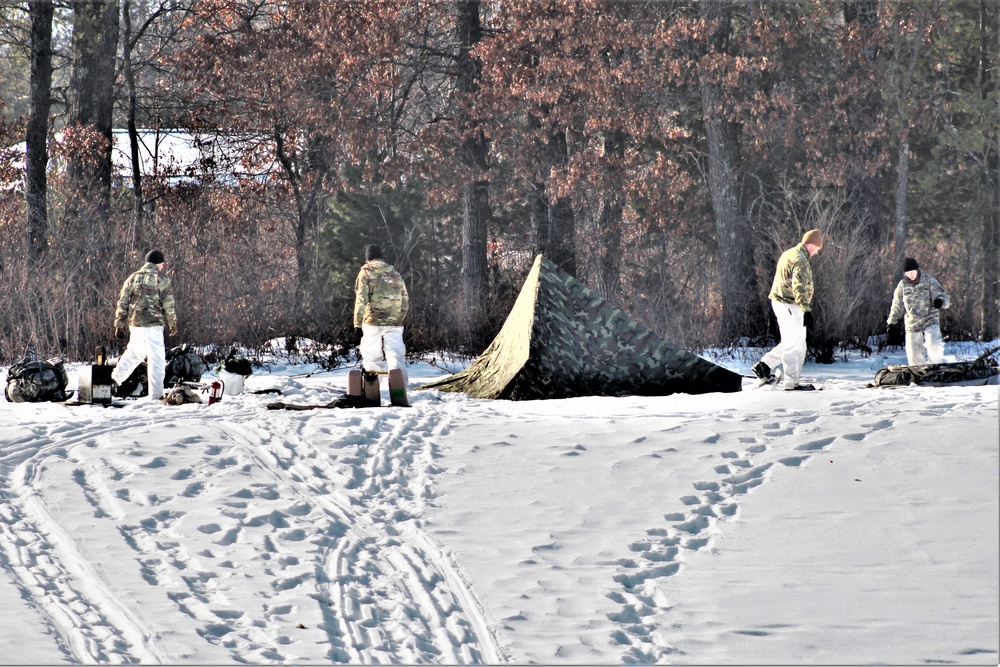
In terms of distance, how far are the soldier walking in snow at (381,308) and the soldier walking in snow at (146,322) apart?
6.98ft

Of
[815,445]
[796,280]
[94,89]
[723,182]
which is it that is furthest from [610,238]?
[815,445]

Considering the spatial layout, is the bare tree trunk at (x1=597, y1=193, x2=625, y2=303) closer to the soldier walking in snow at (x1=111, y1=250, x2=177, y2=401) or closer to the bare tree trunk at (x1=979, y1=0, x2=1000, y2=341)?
the bare tree trunk at (x1=979, y1=0, x2=1000, y2=341)

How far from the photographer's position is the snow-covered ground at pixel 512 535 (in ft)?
17.7

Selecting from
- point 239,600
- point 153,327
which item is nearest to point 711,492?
point 239,600

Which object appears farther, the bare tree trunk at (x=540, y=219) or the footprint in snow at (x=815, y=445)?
the bare tree trunk at (x=540, y=219)

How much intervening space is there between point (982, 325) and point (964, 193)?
4.37 m

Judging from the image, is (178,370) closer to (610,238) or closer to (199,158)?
(199,158)

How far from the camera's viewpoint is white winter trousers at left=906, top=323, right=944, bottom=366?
13.7 meters

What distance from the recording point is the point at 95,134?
2041 centimetres

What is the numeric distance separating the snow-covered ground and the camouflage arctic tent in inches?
57.3

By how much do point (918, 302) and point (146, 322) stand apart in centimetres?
918

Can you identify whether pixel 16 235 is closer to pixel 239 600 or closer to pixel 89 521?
pixel 89 521

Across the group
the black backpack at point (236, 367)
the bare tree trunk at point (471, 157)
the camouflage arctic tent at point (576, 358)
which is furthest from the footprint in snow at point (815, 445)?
the bare tree trunk at point (471, 157)

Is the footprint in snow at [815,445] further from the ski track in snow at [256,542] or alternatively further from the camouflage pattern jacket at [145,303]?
the camouflage pattern jacket at [145,303]
